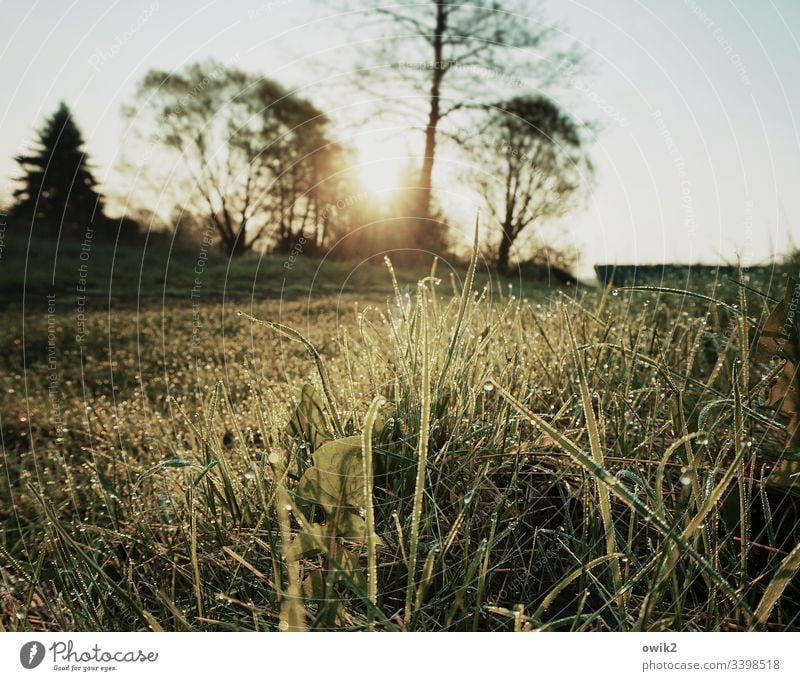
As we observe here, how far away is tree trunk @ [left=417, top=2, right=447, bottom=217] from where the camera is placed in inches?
79.5

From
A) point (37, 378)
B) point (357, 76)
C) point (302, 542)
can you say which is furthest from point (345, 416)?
point (37, 378)

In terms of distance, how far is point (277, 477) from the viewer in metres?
1.08

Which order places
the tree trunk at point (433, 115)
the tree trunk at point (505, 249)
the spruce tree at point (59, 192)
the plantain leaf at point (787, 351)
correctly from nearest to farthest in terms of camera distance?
the plantain leaf at point (787, 351)
the tree trunk at point (433, 115)
the tree trunk at point (505, 249)
the spruce tree at point (59, 192)

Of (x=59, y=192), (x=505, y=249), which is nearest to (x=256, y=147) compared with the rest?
(x=505, y=249)

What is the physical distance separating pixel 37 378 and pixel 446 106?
90.2 inches

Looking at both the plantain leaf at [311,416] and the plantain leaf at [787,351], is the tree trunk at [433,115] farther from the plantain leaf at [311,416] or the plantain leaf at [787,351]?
the plantain leaf at [787,351]
